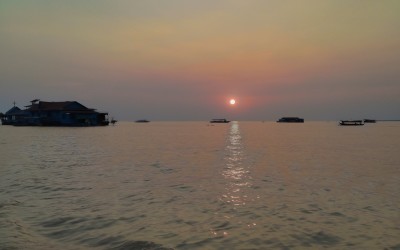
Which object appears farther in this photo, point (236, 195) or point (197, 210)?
point (236, 195)

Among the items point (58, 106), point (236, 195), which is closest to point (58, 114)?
point (58, 106)

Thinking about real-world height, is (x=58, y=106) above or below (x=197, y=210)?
above

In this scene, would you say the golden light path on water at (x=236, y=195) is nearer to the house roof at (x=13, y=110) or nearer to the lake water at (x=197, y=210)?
the lake water at (x=197, y=210)

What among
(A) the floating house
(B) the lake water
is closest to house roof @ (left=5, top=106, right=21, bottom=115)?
(A) the floating house

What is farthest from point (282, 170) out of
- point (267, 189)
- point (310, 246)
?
point (310, 246)

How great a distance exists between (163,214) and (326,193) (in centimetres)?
776

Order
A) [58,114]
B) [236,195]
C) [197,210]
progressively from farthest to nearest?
1. [58,114]
2. [236,195]
3. [197,210]

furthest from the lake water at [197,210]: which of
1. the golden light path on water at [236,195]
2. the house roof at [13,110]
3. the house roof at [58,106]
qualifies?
the house roof at [13,110]

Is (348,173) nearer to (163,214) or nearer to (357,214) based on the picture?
(357,214)

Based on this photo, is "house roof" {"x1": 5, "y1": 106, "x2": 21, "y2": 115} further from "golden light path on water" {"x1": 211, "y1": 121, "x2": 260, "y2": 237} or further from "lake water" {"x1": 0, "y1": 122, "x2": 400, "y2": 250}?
"golden light path on water" {"x1": 211, "y1": 121, "x2": 260, "y2": 237}

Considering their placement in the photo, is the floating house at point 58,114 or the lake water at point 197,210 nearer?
the lake water at point 197,210

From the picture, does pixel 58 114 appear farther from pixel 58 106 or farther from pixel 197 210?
pixel 197 210

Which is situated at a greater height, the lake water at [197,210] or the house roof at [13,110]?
the house roof at [13,110]

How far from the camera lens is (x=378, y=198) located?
13.8 m
